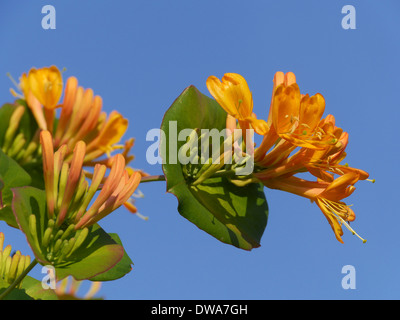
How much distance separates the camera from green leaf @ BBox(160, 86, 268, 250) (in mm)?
1356

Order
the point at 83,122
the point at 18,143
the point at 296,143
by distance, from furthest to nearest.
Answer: the point at 83,122
the point at 18,143
the point at 296,143

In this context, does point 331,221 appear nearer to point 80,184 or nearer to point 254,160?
point 254,160

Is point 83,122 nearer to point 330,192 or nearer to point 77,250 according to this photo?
point 77,250

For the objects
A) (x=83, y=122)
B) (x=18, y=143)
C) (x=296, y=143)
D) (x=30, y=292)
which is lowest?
(x=30, y=292)

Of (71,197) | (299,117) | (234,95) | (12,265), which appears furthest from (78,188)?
(299,117)

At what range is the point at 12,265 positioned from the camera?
1.46 m

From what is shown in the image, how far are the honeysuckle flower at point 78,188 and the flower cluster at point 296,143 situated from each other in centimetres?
36

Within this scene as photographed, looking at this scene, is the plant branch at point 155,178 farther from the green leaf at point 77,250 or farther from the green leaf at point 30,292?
the green leaf at point 30,292

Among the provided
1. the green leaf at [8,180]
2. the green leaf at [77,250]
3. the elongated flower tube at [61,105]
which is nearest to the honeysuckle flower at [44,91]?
the elongated flower tube at [61,105]

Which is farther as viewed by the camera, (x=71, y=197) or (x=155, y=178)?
(x=155, y=178)

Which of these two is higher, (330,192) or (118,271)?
(330,192)

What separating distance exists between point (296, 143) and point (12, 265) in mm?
833
